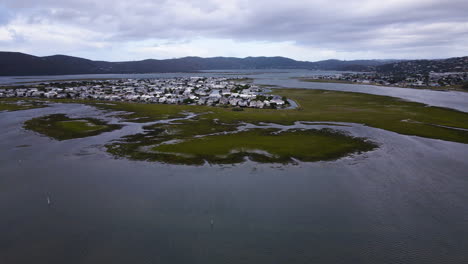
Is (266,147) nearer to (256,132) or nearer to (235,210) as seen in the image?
(256,132)

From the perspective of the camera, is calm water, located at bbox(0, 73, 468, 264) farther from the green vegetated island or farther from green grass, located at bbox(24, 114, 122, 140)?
green grass, located at bbox(24, 114, 122, 140)

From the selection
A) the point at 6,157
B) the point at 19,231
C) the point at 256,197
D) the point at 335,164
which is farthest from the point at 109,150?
the point at 335,164

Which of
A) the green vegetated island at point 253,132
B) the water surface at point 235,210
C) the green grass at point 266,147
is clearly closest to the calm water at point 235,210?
the water surface at point 235,210

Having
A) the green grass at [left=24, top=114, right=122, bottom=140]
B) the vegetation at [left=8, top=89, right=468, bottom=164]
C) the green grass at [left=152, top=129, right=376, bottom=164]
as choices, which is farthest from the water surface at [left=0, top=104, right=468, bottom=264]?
the green grass at [left=24, top=114, right=122, bottom=140]

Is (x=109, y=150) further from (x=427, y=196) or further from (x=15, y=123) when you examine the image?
(x=427, y=196)

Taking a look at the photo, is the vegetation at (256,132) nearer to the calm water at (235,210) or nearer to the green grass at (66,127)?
the green grass at (66,127)

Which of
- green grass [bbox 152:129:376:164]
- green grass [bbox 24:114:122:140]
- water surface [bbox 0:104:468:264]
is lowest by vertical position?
water surface [bbox 0:104:468:264]

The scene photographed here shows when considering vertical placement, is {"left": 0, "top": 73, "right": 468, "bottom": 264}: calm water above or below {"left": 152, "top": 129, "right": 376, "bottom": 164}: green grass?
below

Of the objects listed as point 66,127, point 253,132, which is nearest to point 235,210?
point 253,132
